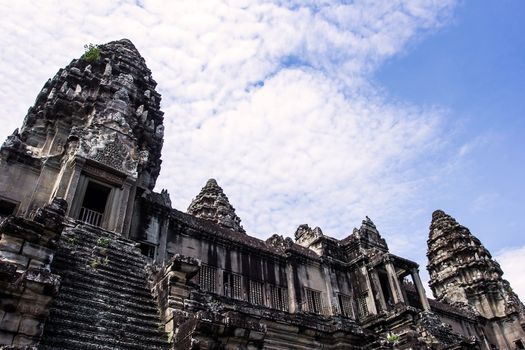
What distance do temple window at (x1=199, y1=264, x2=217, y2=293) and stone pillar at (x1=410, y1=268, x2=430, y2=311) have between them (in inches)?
438

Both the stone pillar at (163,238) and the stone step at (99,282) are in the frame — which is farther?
the stone pillar at (163,238)

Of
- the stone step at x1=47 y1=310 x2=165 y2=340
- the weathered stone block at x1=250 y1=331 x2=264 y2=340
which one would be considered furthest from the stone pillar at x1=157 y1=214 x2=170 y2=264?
the weathered stone block at x1=250 y1=331 x2=264 y2=340

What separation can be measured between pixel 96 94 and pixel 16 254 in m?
9.38

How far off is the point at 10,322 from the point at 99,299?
2.06m

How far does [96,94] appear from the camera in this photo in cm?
1555

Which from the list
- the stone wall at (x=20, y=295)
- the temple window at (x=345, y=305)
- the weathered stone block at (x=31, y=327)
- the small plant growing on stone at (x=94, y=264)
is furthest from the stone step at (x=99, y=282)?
the temple window at (x=345, y=305)

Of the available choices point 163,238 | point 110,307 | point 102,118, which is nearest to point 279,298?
point 163,238

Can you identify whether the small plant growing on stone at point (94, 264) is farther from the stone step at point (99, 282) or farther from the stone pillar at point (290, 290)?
the stone pillar at point (290, 290)

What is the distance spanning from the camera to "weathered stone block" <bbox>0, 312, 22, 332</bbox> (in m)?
6.14

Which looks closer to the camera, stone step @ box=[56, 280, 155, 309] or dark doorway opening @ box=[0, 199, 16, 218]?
stone step @ box=[56, 280, 155, 309]

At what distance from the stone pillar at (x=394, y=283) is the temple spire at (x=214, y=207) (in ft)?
43.7

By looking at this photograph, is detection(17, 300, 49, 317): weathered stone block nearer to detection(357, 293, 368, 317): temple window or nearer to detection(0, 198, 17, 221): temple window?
detection(0, 198, 17, 221): temple window

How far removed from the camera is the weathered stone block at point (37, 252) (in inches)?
300

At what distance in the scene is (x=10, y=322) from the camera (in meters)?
6.21
